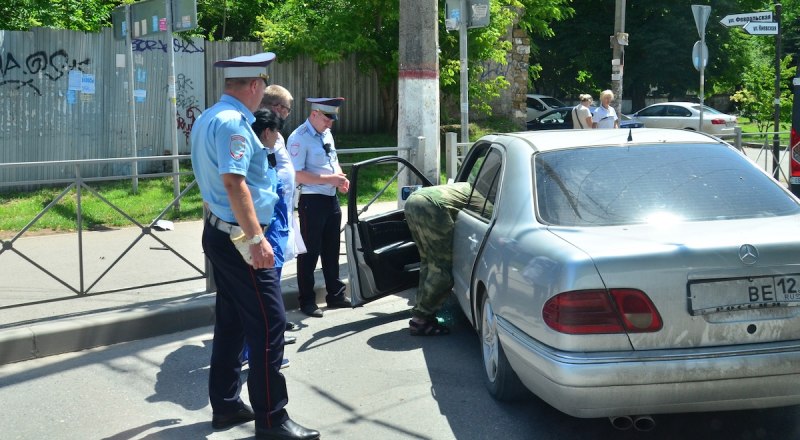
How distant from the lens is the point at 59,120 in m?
13.5

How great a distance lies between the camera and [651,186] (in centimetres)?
498

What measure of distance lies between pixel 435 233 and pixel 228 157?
7.80 feet

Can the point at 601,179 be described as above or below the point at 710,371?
above

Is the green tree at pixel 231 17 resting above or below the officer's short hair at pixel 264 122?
above

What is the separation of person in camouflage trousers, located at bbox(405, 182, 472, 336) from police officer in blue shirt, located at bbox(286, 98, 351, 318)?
943mm

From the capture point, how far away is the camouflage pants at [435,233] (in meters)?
6.44

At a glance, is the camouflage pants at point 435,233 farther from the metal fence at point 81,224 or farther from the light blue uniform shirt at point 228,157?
the metal fence at point 81,224

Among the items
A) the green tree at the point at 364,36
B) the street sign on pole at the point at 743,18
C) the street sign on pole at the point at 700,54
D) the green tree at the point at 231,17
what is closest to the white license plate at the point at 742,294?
the street sign on pole at the point at 743,18

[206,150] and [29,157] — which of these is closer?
[206,150]

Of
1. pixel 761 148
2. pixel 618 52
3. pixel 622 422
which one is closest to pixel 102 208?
pixel 622 422

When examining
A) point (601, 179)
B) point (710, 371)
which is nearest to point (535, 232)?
point (601, 179)

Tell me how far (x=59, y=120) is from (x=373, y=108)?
287 inches

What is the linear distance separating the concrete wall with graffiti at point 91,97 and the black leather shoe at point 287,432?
318 inches

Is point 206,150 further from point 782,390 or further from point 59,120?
point 59,120
